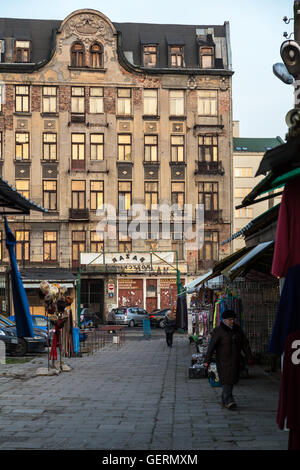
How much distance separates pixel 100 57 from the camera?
153ft

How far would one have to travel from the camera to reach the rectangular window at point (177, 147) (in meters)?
46.4

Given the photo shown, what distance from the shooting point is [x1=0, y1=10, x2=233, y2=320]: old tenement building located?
4522 cm

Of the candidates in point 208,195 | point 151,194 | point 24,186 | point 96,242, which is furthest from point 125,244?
point 24,186

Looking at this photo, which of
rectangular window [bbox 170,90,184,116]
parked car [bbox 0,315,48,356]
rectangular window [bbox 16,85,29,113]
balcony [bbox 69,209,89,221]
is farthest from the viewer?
rectangular window [bbox 170,90,184,116]

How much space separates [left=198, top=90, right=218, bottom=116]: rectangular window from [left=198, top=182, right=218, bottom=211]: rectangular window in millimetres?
5113

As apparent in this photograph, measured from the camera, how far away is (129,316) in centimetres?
4234

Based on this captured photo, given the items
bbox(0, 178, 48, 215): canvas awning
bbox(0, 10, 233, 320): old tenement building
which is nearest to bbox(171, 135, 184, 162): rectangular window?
bbox(0, 10, 233, 320): old tenement building

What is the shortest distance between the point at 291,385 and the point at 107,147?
40.8 meters

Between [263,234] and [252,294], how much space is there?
2.27 metres

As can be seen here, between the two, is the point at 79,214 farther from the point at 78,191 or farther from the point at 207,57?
the point at 207,57

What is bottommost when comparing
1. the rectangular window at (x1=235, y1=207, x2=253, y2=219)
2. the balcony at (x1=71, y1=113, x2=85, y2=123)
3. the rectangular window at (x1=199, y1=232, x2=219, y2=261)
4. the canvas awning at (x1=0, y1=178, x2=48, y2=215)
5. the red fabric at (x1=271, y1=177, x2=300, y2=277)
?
the red fabric at (x1=271, y1=177, x2=300, y2=277)

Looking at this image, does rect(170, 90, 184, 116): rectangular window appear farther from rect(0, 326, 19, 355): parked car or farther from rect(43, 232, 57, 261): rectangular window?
rect(0, 326, 19, 355): parked car
